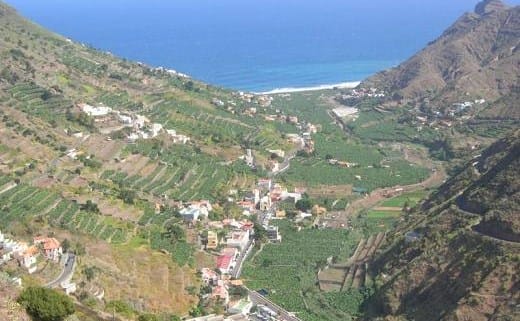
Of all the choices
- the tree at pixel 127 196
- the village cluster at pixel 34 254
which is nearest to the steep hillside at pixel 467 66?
the tree at pixel 127 196

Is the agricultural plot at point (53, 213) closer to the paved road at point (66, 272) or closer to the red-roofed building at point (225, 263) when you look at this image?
the paved road at point (66, 272)

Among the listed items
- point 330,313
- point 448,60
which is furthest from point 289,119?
point 330,313

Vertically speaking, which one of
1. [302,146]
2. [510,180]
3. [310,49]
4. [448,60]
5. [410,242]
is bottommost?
[410,242]

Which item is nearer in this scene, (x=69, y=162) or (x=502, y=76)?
(x=69, y=162)

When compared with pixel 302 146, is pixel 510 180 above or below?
below

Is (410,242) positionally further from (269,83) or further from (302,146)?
(269,83)

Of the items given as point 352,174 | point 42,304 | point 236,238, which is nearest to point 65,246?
point 236,238

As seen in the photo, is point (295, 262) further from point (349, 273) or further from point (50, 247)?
point (50, 247)
